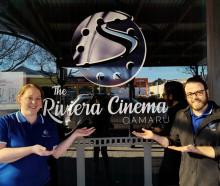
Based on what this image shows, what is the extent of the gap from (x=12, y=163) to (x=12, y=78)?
196cm

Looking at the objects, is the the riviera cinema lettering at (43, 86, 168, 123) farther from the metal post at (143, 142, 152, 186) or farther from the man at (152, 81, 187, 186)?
the metal post at (143, 142, 152, 186)

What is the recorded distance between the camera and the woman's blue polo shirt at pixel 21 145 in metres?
2.87

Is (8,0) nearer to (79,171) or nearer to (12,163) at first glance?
(79,171)

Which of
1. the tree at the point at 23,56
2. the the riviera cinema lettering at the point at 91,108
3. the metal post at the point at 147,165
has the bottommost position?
the metal post at the point at 147,165

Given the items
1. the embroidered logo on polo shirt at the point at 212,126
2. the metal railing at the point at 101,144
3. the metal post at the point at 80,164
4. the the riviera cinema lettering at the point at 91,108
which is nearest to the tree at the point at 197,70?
the the riviera cinema lettering at the point at 91,108

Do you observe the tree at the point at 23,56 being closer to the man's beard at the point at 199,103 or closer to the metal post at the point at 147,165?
the metal post at the point at 147,165

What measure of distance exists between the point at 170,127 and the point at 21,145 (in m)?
1.95

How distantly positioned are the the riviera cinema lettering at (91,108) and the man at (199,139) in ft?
4.99

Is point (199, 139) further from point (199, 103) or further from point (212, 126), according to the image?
point (199, 103)

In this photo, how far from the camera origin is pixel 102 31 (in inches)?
185

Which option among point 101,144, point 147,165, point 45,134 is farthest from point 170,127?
point 45,134

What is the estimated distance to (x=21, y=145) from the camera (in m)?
2.86

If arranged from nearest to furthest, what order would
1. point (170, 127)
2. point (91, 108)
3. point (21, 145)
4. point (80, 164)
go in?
point (21, 145) < point (170, 127) < point (91, 108) < point (80, 164)

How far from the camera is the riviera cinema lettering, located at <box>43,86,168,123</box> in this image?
460 centimetres
